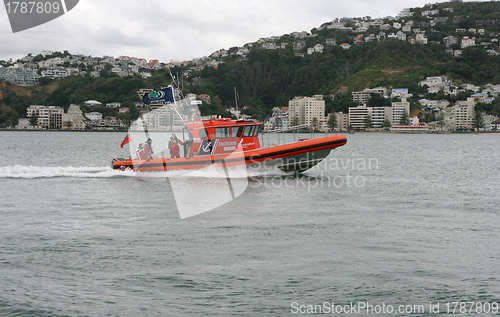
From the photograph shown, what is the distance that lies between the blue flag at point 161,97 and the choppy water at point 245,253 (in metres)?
4.54

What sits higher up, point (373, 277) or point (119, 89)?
point (119, 89)

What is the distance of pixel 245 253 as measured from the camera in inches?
344

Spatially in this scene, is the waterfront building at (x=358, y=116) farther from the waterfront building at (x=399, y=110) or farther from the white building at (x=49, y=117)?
the white building at (x=49, y=117)

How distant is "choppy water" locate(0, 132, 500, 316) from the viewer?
680cm

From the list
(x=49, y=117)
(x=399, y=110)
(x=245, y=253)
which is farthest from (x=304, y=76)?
(x=245, y=253)

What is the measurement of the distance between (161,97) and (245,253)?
11.8 meters

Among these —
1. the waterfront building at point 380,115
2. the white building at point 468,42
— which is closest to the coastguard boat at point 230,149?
the waterfront building at point 380,115

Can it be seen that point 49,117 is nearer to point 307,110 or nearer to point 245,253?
point 307,110

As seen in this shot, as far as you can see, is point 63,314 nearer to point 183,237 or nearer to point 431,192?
point 183,237

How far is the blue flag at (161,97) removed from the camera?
62.0 feet

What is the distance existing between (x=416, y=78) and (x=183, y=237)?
512 ft

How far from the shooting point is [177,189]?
16016mm

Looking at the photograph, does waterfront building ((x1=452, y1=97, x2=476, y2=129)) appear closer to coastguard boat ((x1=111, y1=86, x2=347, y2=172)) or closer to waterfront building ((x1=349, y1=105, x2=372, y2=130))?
waterfront building ((x1=349, y1=105, x2=372, y2=130))

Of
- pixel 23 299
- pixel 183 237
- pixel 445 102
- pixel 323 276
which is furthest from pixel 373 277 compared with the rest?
pixel 445 102
